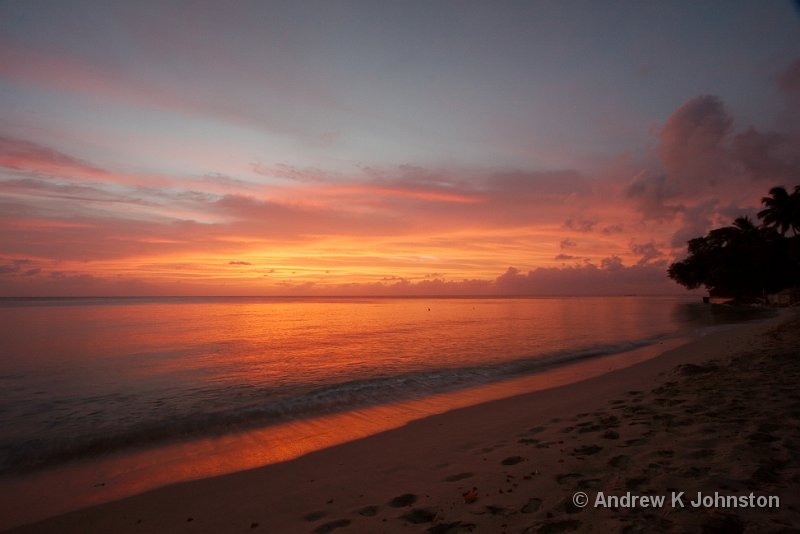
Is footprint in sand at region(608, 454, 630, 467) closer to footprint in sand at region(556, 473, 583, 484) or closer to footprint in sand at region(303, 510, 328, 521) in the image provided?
footprint in sand at region(556, 473, 583, 484)

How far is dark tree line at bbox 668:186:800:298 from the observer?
226 feet

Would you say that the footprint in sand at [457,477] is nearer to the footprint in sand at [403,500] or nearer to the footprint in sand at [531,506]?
the footprint in sand at [403,500]

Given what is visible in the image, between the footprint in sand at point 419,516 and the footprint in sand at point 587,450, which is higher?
the footprint in sand at point 587,450

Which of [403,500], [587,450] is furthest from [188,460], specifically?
[587,450]

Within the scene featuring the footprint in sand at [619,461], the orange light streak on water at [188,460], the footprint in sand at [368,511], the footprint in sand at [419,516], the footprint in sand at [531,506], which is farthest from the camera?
the orange light streak on water at [188,460]

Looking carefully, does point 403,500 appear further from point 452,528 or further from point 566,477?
point 566,477

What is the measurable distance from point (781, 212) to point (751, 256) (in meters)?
13.8

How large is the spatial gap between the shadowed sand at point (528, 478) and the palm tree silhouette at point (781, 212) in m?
77.3

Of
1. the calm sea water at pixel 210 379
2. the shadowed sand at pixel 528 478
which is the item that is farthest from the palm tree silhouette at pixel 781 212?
the shadowed sand at pixel 528 478

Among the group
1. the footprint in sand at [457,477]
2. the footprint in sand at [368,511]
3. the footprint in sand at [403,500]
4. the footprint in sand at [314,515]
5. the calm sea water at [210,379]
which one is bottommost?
the calm sea water at [210,379]

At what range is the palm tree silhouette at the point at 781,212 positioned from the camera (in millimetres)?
65244

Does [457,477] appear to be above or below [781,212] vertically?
below

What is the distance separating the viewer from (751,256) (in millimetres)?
78875

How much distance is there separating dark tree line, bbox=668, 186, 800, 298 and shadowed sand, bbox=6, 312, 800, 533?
2681 inches
